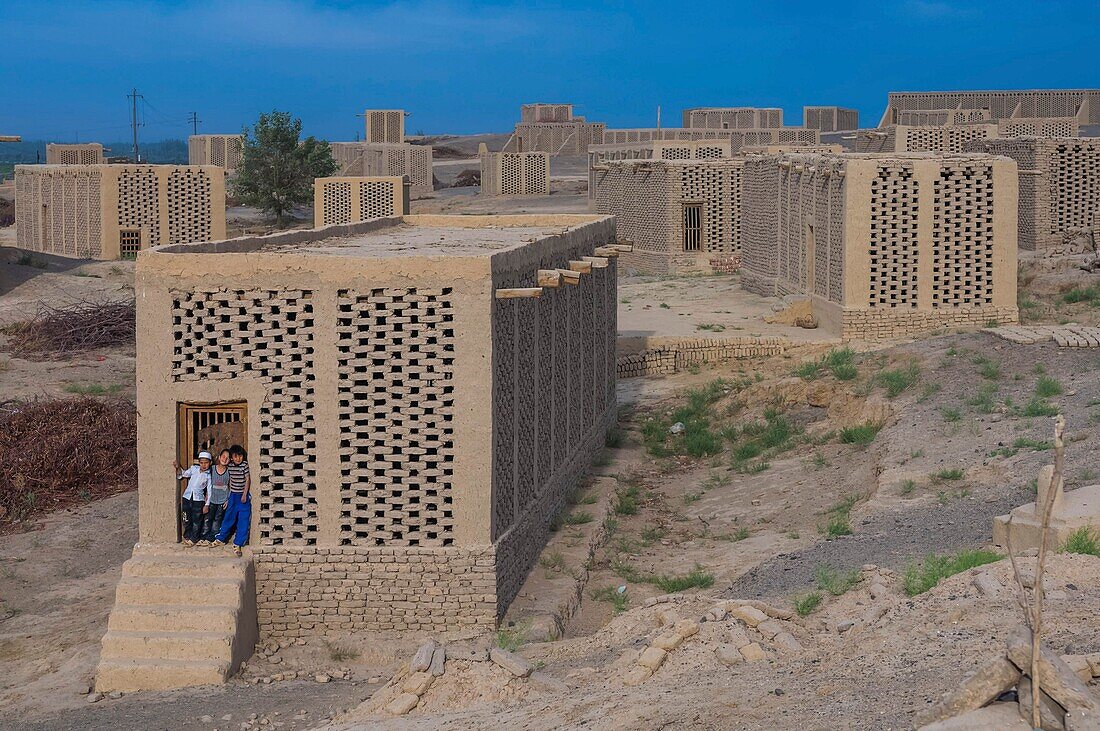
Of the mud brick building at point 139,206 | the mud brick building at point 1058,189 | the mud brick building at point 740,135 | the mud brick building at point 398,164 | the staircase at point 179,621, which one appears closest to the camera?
the staircase at point 179,621

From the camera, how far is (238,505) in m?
11.7

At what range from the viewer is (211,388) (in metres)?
11.7

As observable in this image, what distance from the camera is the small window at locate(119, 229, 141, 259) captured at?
1363 inches

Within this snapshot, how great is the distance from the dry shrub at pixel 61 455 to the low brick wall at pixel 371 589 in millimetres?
5081

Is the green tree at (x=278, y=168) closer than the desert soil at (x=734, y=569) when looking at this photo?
No

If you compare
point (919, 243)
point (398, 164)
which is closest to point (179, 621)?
point (919, 243)

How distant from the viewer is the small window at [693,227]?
3397 centimetres

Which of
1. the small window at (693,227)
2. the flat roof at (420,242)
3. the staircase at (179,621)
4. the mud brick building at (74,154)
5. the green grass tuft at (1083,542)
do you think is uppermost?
the mud brick building at (74,154)

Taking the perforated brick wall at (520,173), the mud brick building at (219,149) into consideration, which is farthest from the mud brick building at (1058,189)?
the mud brick building at (219,149)

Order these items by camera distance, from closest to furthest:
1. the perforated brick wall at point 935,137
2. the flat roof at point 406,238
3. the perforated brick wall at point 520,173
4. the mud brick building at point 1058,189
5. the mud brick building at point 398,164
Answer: the flat roof at point 406,238
the mud brick building at point 1058,189
the perforated brick wall at point 935,137
the perforated brick wall at point 520,173
the mud brick building at point 398,164

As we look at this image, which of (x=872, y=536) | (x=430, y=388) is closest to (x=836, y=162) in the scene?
(x=872, y=536)

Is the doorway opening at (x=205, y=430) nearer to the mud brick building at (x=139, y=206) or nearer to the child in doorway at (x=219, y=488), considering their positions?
the child in doorway at (x=219, y=488)

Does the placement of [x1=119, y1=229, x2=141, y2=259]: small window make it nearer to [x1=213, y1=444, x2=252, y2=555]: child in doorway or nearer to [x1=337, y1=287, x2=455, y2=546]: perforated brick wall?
[x1=213, y1=444, x2=252, y2=555]: child in doorway

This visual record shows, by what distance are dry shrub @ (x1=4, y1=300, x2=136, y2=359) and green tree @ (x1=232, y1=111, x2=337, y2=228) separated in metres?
27.1
